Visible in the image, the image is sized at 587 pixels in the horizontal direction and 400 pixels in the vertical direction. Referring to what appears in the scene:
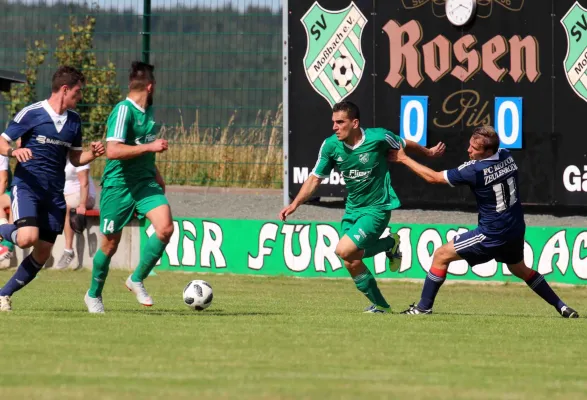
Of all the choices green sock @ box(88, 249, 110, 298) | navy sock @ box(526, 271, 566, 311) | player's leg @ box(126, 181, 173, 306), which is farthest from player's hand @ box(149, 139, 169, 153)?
navy sock @ box(526, 271, 566, 311)

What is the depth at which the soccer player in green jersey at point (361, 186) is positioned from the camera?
1202cm

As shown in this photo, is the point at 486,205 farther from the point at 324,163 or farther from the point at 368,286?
the point at 324,163

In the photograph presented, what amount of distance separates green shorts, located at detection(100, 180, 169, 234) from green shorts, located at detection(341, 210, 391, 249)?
1.83 m

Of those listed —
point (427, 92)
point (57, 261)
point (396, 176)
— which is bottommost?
point (57, 261)

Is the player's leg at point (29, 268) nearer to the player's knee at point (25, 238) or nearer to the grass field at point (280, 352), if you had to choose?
the grass field at point (280, 352)

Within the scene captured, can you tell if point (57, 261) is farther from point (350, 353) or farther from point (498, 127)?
point (350, 353)

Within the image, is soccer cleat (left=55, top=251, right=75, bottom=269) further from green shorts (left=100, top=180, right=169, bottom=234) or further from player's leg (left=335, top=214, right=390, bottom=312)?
green shorts (left=100, top=180, right=169, bottom=234)

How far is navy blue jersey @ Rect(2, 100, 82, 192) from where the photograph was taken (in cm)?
1104

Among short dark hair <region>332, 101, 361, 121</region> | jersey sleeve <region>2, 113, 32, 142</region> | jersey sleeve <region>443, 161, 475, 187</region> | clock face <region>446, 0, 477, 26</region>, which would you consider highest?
clock face <region>446, 0, 477, 26</region>

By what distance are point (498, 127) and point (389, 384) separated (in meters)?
10.3

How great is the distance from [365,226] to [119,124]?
248cm

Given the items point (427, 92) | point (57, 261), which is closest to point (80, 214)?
point (57, 261)

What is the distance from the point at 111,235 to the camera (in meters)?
11.4

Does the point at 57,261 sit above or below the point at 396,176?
below
